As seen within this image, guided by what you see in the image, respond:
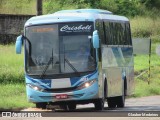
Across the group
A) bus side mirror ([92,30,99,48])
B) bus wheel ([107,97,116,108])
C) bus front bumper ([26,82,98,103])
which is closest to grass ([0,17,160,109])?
bus front bumper ([26,82,98,103])

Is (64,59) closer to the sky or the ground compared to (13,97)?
closer to the sky

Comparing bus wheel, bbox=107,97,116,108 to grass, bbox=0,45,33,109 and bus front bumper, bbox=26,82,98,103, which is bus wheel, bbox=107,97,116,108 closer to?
grass, bbox=0,45,33,109

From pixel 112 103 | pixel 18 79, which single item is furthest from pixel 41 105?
pixel 18 79

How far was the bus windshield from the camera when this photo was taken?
73.4 feet

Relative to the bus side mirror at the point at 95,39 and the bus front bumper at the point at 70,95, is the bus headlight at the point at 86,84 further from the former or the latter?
the bus side mirror at the point at 95,39

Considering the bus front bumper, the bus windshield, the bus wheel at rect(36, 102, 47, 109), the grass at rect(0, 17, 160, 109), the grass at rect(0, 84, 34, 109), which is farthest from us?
the grass at rect(0, 17, 160, 109)

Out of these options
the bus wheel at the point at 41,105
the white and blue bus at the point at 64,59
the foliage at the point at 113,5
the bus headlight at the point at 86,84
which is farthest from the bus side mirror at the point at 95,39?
the foliage at the point at 113,5

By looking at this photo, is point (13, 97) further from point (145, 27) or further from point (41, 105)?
point (145, 27)

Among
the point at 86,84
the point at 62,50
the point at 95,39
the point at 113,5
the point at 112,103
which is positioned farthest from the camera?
the point at 113,5

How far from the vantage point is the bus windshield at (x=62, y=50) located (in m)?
22.4

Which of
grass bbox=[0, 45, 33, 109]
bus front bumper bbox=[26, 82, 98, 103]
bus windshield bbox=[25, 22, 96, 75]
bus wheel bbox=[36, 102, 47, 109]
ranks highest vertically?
bus windshield bbox=[25, 22, 96, 75]

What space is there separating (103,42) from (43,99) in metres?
3.27

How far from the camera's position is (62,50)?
22391mm

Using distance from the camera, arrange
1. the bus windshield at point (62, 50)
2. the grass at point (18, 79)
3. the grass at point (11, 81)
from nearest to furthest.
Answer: the bus windshield at point (62, 50), the grass at point (11, 81), the grass at point (18, 79)
